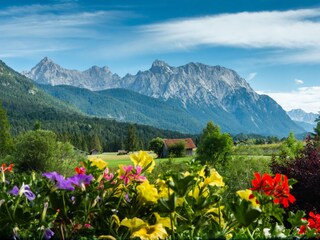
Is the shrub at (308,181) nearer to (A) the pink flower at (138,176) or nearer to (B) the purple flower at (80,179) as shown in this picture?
(A) the pink flower at (138,176)

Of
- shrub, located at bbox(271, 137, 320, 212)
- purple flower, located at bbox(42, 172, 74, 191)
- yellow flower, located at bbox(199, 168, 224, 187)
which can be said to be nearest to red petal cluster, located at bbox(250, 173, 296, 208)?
yellow flower, located at bbox(199, 168, 224, 187)

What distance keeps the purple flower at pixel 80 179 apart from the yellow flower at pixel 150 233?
0.39 m

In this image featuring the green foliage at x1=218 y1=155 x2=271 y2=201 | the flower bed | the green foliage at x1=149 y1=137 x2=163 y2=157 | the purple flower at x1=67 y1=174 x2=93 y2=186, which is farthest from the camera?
the green foliage at x1=149 y1=137 x2=163 y2=157

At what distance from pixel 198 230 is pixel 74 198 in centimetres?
70

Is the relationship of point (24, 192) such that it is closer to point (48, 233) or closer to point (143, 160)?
point (48, 233)

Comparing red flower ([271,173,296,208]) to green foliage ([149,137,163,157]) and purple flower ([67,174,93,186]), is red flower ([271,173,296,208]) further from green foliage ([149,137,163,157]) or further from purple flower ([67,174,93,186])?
green foliage ([149,137,163,157])

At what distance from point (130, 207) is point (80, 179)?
367 millimetres

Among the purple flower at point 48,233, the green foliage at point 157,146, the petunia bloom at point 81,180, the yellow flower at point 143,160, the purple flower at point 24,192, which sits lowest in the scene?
the green foliage at point 157,146

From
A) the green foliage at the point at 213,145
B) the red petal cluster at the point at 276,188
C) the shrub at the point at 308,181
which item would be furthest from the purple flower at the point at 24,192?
the green foliage at the point at 213,145

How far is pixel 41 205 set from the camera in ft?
7.44

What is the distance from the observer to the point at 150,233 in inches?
87.1

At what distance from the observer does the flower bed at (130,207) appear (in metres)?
2.16

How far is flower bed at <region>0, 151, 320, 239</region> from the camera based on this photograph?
7.07ft

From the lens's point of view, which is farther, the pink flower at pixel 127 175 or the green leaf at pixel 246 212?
the pink flower at pixel 127 175
